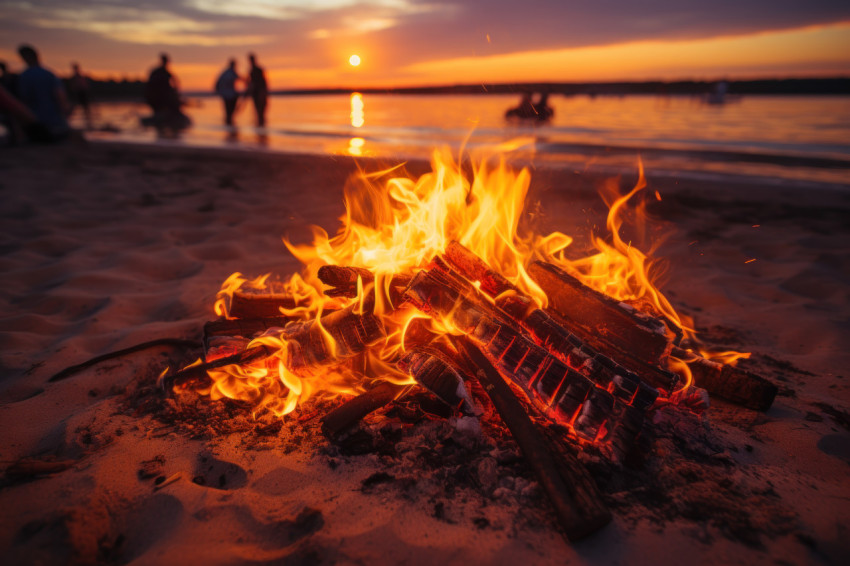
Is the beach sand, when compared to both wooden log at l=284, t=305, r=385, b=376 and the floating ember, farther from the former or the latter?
wooden log at l=284, t=305, r=385, b=376

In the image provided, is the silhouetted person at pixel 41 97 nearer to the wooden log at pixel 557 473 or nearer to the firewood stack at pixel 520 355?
the firewood stack at pixel 520 355

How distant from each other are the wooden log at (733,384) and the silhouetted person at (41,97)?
1651 cm

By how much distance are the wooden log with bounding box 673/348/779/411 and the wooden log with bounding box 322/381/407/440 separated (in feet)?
7.03

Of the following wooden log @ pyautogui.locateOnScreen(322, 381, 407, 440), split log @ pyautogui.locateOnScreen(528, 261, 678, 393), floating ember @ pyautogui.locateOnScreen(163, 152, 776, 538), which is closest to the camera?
floating ember @ pyautogui.locateOnScreen(163, 152, 776, 538)

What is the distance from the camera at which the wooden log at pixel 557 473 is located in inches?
73.8

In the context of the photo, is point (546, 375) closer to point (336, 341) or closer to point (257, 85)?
point (336, 341)

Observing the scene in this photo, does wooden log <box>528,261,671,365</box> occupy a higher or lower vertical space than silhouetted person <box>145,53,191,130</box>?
lower

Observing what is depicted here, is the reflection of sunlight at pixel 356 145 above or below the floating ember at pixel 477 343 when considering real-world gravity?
above

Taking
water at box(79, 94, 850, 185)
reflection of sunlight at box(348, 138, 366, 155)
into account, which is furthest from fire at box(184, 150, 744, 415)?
reflection of sunlight at box(348, 138, 366, 155)

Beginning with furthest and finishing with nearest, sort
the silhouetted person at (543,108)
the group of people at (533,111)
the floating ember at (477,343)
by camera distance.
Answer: the group of people at (533,111) → the silhouetted person at (543,108) → the floating ember at (477,343)

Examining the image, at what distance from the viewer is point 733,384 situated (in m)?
2.89

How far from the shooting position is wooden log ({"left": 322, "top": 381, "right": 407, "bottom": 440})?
247 centimetres

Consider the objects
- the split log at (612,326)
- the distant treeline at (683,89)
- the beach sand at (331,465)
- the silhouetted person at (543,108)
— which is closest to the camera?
the beach sand at (331,465)

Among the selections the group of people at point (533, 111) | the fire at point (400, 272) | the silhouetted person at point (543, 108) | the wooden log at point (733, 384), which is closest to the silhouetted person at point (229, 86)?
the group of people at point (533, 111)
